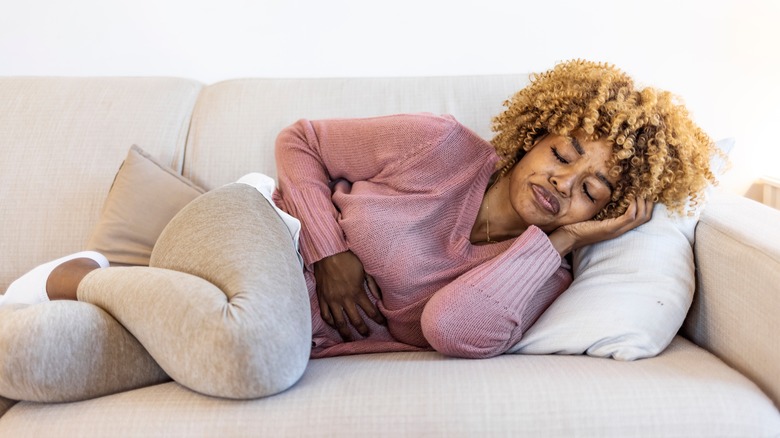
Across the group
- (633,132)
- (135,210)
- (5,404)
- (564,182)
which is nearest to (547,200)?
(564,182)

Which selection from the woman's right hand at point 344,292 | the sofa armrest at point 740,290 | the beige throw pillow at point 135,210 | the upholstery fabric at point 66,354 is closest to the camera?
the upholstery fabric at point 66,354

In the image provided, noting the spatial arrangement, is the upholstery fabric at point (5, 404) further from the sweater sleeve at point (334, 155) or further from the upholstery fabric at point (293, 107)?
the upholstery fabric at point (293, 107)

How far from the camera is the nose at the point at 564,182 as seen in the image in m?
1.35

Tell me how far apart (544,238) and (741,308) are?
1.24ft

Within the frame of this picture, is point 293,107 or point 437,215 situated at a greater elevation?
point 293,107

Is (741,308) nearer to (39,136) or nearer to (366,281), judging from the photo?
(366,281)

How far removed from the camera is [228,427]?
3.19 ft

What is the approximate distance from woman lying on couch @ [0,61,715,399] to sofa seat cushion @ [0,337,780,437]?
0.15 metres

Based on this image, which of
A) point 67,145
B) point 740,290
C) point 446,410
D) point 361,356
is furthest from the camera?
point 67,145

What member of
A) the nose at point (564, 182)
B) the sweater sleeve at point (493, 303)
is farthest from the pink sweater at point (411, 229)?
the nose at point (564, 182)

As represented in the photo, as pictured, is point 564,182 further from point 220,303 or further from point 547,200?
point 220,303

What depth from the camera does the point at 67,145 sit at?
1.66 metres

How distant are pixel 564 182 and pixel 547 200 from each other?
A: 0.18 feet

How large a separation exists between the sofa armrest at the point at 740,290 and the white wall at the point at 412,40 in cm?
68
